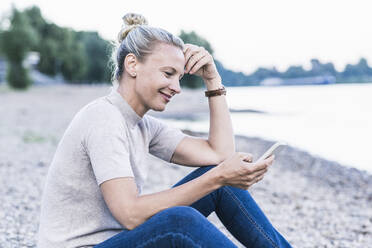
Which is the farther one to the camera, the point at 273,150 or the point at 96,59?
the point at 96,59

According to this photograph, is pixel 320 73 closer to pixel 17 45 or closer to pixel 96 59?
pixel 96 59

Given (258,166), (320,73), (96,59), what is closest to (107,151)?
(258,166)

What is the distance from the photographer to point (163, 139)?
267 centimetres

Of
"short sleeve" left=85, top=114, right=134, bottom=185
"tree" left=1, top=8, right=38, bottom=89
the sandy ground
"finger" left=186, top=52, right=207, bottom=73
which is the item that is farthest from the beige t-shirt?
"tree" left=1, top=8, right=38, bottom=89

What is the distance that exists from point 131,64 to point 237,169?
0.83 meters

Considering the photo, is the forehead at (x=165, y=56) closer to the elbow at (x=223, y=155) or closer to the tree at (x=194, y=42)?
the elbow at (x=223, y=155)

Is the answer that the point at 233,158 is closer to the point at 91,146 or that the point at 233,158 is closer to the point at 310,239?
the point at 91,146

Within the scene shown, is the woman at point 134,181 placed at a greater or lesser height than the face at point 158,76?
lesser

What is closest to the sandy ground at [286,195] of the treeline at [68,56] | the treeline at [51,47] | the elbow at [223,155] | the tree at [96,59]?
the elbow at [223,155]

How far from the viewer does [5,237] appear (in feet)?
11.9

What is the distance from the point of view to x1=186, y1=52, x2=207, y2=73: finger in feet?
8.49

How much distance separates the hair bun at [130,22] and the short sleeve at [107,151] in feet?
2.18

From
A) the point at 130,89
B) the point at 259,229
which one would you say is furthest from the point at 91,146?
the point at 259,229

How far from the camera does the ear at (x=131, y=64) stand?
2.21 meters
